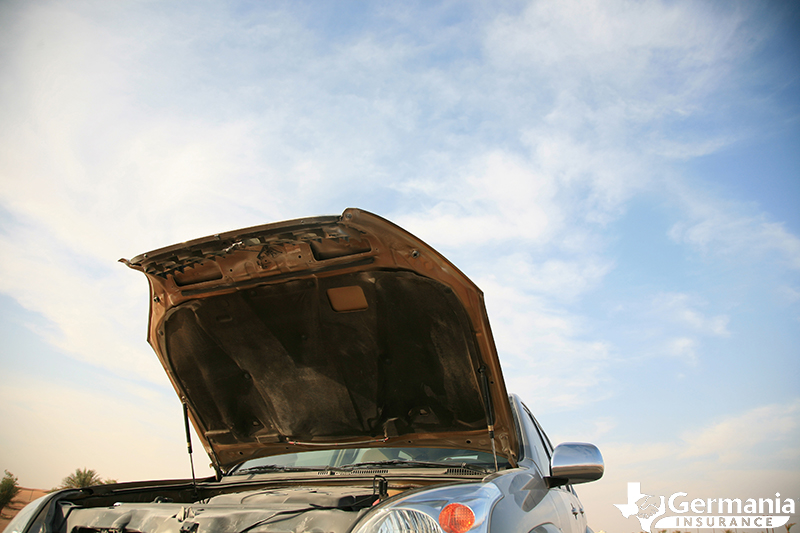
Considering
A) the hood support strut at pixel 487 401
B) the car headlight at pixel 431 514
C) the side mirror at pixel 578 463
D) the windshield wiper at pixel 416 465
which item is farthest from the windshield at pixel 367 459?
the car headlight at pixel 431 514

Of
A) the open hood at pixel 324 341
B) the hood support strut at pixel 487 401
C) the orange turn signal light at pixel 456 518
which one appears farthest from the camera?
the hood support strut at pixel 487 401

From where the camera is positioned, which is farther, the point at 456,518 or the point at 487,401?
the point at 487,401

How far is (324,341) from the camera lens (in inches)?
116

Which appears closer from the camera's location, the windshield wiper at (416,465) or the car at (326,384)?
the car at (326,384)

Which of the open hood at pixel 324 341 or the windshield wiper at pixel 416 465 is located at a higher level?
the open hood at pixel 324 341

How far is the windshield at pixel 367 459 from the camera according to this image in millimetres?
2684

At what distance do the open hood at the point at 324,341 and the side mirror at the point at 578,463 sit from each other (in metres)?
0.42

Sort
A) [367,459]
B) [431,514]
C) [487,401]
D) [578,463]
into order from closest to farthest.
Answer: [431,514] → [578,463] → [487,401] → [367,459]

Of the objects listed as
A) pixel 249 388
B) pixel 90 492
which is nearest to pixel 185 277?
pixel 249 388

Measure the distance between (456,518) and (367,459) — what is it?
5.17ft

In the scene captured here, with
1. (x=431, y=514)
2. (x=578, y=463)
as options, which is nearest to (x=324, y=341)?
(x=578, y=463)

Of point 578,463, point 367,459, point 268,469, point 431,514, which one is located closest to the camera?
point 431,514

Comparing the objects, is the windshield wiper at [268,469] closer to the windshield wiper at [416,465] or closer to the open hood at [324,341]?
the open hood at [324,341]

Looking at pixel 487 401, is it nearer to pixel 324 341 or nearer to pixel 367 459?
pixel 367 459
